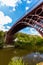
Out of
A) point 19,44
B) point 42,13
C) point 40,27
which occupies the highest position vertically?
point 42,13

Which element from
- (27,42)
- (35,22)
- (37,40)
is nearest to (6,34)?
(37,40)

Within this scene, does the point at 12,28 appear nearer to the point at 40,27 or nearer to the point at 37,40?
the point at 37,40

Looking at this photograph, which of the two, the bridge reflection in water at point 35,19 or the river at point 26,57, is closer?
the river at point 26,57

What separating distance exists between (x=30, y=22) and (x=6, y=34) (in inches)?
370

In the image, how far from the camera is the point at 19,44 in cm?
3067

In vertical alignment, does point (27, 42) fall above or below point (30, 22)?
below

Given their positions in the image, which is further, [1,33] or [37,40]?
[1,33]

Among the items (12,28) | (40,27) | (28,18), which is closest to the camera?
(40,27)

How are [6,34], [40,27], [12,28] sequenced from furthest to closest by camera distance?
[6,34] → [12,28] → [40,27]

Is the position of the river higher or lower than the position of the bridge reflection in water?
lower

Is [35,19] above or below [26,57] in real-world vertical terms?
above

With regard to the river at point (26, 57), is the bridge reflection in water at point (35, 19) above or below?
above

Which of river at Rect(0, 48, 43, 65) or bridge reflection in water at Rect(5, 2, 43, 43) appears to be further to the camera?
bridge reflection in water at Rect(5, 2, 43, 43)

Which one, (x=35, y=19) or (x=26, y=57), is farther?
(x=35, y=19)
